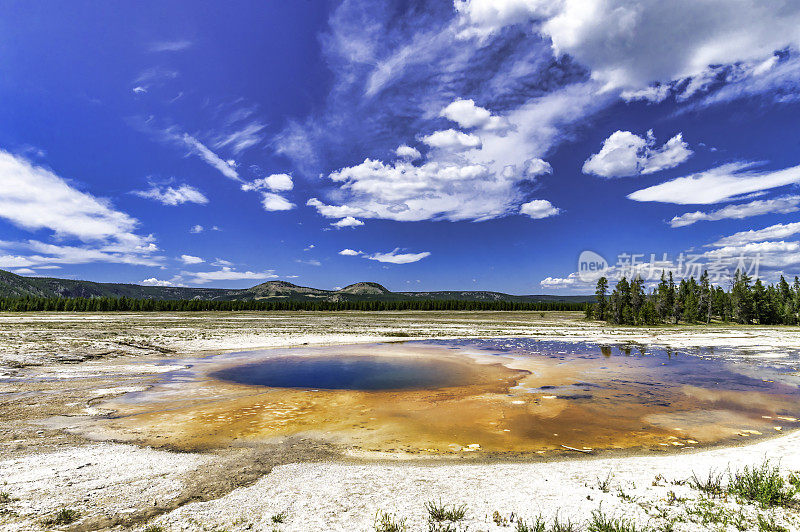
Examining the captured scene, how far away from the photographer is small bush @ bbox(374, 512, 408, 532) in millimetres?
6379

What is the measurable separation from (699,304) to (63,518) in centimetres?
13272

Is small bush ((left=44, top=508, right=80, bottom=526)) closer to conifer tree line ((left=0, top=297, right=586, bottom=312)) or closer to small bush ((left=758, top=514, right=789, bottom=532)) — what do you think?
small bush ((left=758, top=514, right=789, bottom=532))

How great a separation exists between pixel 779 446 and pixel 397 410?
1297 cm

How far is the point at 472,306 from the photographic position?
18338cm

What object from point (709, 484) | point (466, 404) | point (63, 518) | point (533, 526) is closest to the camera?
point (533, 526)

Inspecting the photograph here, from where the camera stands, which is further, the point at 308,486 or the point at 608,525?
the point at 308,486

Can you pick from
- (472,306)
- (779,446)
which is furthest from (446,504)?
(472,306)

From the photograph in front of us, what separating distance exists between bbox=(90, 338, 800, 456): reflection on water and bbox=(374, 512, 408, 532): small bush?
14.5 feet

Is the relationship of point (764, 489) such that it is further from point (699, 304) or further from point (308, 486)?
point (699, 304)

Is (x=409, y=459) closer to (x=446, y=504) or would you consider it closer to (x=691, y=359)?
(x=446, y=504)

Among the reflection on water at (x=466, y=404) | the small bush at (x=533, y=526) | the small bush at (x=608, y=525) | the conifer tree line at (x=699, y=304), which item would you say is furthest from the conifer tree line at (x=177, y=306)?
the small bush at (x=608, y=525)

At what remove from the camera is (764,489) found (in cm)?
718

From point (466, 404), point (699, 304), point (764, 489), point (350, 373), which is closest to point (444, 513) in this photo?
point (764, 489)

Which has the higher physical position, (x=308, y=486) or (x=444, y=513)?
(x=444, y=513)
